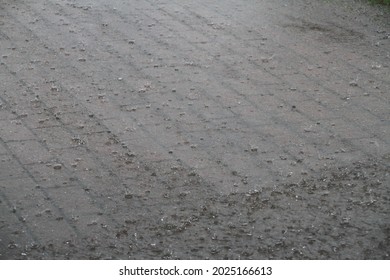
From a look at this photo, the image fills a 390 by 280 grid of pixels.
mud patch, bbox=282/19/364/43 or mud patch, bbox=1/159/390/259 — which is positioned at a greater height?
mud patch, bbox=282/19/364/43

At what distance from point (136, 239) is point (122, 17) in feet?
13.2

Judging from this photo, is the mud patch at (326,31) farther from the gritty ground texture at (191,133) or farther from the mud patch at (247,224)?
the mud patch at (247,224)

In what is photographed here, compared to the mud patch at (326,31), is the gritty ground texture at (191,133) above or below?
below

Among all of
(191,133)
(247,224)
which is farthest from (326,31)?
(247,224)

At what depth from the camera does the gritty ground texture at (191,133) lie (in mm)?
4156

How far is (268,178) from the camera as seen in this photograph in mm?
4762

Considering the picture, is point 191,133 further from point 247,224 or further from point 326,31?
point 326,31

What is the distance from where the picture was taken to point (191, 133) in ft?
17.4

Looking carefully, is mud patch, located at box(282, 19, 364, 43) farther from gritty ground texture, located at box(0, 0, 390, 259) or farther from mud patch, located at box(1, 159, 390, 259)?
mud patch, located at box(1, 159, 390, 259)

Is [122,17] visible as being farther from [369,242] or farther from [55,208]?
[369,242]

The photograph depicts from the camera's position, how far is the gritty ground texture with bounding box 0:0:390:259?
4.16 metres

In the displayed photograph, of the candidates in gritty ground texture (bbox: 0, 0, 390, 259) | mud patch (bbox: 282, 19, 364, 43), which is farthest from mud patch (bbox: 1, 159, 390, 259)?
mud patch (bbox: 282, 19, 364, 43)

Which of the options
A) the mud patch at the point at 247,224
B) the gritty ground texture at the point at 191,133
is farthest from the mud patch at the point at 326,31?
the mud patch at the point at 247,224

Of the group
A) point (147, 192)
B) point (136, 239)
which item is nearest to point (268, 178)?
point (147, 192)
